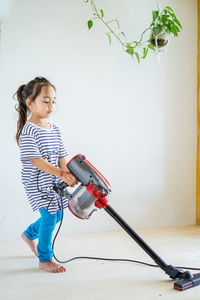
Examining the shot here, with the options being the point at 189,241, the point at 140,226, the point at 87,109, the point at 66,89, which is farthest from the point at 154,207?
the point at 66,89

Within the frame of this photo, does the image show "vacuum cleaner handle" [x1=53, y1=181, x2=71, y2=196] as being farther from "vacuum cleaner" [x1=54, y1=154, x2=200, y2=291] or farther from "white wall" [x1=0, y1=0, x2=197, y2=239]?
"white wall" [x1=0, y1=0, x2=197, y2=239]

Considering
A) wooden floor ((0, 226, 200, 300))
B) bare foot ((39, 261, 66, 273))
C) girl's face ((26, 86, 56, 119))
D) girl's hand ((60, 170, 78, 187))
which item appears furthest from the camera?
girl's face ((26, 86, 56, 119))

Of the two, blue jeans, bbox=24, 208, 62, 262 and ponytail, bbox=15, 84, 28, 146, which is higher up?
ponytail, bbox=15, 84, 28, 146

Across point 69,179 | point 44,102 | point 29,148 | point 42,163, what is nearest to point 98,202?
point 69,179

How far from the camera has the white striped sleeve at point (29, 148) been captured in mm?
1762

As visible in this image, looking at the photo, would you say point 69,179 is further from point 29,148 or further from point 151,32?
point 151,32

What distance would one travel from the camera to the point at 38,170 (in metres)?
1.82

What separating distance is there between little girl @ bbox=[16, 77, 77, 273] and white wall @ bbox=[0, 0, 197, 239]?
1.71 feet

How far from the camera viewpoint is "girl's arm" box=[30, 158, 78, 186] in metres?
1.63

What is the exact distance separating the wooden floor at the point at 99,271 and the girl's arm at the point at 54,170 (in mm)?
434

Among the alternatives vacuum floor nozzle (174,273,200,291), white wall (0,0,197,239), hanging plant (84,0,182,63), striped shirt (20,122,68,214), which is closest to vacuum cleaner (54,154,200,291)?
vacuum floor nozzle (174,273,200,291)

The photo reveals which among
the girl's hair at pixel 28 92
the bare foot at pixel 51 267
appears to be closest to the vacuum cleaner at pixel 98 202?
the bare foot at pixel 51 267

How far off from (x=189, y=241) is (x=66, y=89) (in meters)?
1.24

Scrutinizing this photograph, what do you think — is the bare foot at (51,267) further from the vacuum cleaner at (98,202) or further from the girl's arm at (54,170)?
the girl's arm at (54,170)
